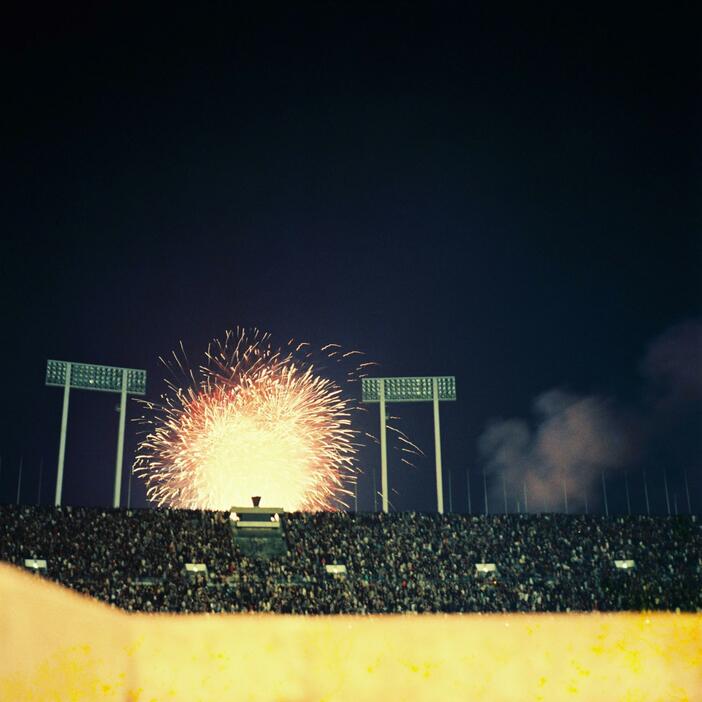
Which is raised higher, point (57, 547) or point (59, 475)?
point (59, 475)

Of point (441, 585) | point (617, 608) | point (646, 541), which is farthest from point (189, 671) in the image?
point (646, 541)

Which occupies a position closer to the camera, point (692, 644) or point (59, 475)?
point (692, 644)

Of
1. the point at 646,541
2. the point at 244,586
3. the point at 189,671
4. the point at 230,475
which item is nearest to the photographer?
the point at 189,671

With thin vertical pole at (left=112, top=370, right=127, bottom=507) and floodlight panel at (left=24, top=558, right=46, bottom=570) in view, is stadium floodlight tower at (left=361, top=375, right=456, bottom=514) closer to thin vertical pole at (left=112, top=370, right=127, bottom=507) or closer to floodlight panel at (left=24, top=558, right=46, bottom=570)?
thin vertical pole at (left=112, top=370, right=127, bottom=507)

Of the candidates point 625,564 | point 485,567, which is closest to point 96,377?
point 485,567

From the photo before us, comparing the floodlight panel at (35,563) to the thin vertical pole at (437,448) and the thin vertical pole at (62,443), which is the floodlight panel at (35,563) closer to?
the thin vertical pole at (62,443)

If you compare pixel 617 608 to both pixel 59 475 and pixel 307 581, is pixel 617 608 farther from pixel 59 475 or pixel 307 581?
pixel 59 475
